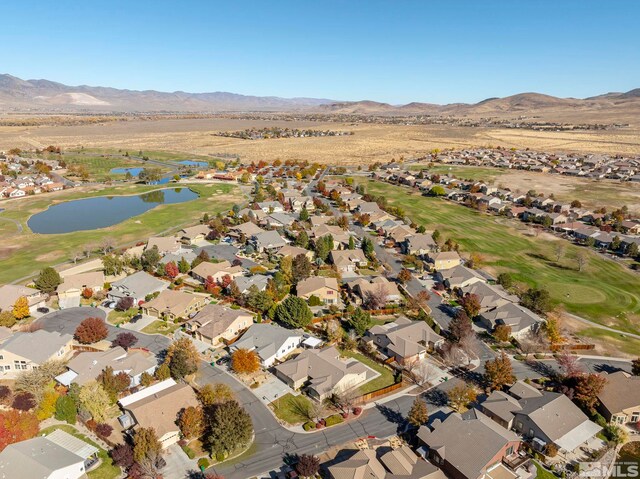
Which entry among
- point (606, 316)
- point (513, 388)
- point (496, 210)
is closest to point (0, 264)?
point (513, 388)

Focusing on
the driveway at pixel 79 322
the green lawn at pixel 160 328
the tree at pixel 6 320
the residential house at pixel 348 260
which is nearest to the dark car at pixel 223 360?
the driveway at pixel 79 322

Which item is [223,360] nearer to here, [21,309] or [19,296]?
[21,309]

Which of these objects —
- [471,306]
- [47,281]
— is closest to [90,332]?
[47,281]

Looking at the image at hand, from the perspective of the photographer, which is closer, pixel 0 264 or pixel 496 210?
pixel 0 264

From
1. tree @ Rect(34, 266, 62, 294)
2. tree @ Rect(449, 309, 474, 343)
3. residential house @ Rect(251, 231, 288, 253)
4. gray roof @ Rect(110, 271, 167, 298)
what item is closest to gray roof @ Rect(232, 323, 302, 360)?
tree @ Rect(449, 309, 474, 343)

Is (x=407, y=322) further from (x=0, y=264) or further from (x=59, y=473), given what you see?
(x=0, y=264)

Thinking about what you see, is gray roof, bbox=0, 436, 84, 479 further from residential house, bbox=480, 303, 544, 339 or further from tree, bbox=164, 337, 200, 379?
residential house, bbox=480, 303, 544, 339
